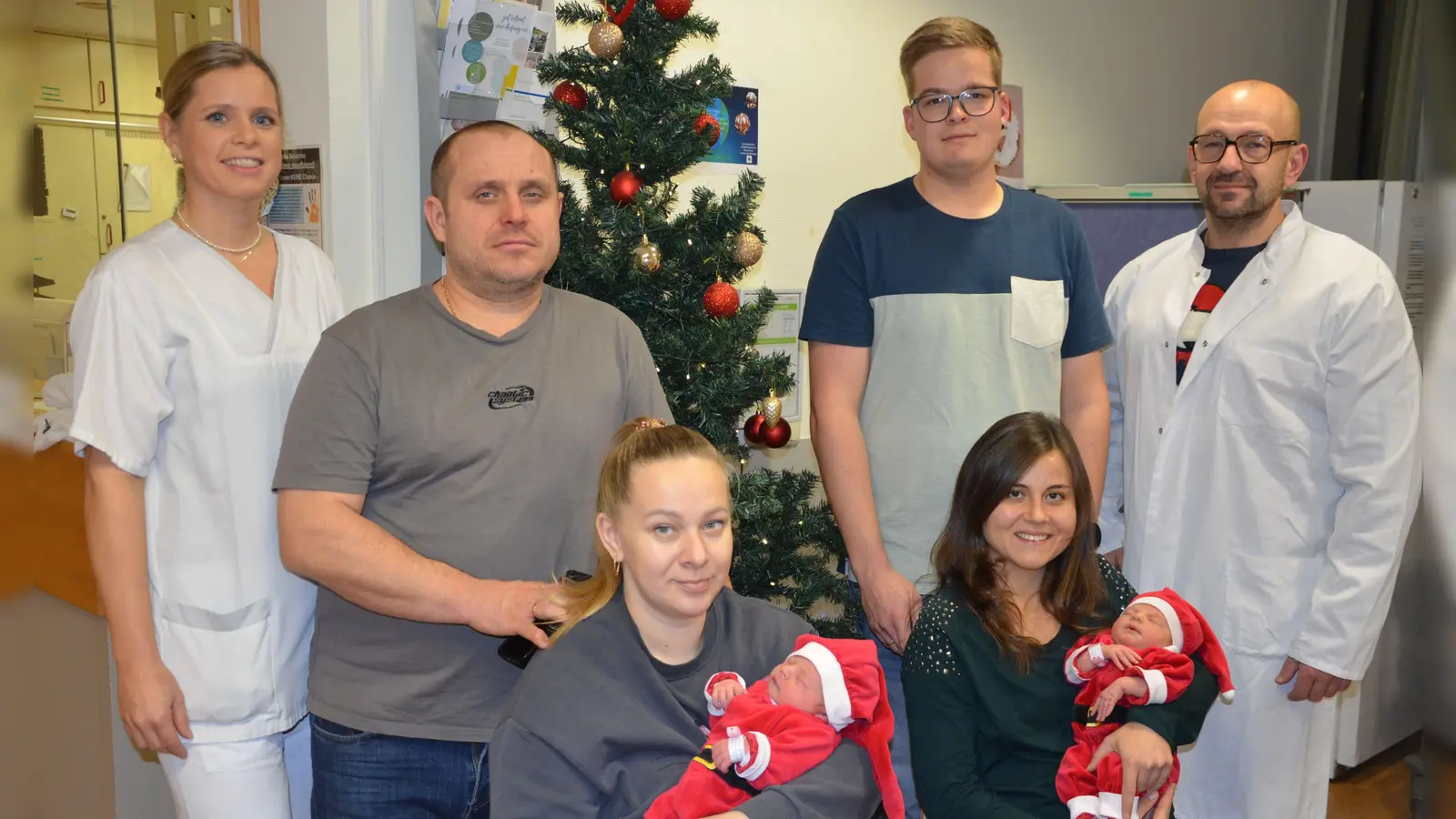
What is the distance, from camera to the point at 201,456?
1812 mm

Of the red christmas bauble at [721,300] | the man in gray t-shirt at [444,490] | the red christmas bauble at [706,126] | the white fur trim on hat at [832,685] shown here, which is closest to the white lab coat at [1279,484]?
the red christmas bauble at [721,300]

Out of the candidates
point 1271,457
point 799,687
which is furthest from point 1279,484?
point 799,687

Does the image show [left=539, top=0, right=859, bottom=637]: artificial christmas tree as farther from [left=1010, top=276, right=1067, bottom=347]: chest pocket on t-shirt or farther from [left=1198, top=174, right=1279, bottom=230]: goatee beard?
[left=1198, top=174, right=1279, bottom=230]: goatee beard

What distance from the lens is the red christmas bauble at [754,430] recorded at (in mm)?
2332

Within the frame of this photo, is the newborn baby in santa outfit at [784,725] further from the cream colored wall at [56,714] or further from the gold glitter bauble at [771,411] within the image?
the cream colored wall at [56,714]

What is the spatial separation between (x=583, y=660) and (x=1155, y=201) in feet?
9.85

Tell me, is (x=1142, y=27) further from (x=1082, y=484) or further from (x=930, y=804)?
(x=930, y=804)

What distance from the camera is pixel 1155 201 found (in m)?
3.74

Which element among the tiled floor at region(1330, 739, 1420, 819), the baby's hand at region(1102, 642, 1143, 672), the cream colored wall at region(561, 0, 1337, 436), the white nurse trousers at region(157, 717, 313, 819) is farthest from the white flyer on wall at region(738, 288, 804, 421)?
the tiled floor at region(1330, 739, 1420, 819)

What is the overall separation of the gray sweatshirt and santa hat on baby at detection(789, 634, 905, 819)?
2 centimetres

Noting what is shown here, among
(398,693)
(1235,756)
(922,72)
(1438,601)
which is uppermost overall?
(922,72)

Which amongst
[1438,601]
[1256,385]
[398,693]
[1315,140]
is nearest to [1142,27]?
[1315,140]

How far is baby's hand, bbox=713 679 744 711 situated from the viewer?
5.07ft

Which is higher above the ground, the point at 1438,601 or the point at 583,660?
the point at 1438,601
